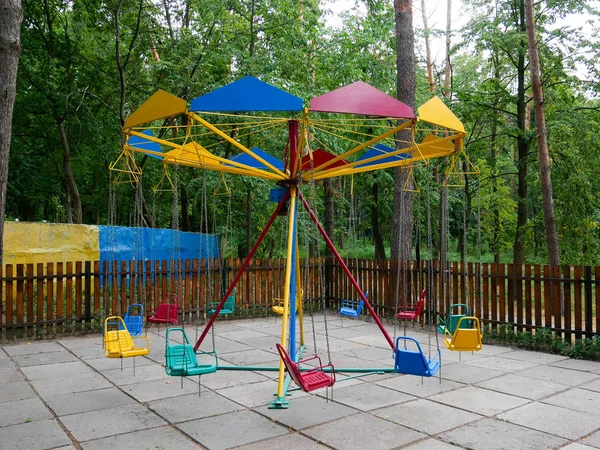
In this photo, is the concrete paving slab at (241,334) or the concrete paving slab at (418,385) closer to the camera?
the concrete paving slab at (418,385)

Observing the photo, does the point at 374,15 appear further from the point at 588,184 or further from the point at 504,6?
the point at 588,184

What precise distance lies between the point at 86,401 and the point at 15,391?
1114 mm

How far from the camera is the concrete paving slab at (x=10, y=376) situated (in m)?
6.73

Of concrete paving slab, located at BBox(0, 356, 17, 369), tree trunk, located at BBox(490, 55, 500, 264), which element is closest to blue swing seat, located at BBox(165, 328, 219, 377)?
concrete paving slab, located at BBox(0, 356, 17, 369)

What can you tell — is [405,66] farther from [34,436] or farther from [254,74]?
[34,436]

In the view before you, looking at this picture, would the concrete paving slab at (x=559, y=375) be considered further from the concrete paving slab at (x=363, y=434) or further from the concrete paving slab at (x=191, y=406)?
the concrete paving slab at (x=191, y=406)

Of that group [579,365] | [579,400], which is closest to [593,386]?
[579,400]

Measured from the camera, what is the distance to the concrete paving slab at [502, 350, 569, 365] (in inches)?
309

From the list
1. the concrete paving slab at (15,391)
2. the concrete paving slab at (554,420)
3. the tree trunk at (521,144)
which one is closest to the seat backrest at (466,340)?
the concrete paving slab at (554,420)

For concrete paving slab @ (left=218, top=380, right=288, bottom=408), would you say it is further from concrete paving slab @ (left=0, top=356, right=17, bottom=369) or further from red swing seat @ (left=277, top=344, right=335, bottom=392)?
concrete paving slab @ (left=0, top=356, right=17, bottom=369)

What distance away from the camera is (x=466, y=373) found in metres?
7.07

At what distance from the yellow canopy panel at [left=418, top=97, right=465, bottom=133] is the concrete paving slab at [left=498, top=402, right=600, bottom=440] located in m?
3.14

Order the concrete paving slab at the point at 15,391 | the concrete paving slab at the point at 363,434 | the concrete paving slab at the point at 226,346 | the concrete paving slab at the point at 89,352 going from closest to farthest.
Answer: the concrete paving slab at the point at 363,434 → the concrete paving slab at the point at 15,391 → the concrete paving slab at the point at 89,352 → the concrete paving slab at the point at 226,346

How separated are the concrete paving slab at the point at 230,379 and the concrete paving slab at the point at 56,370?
1.83 m
